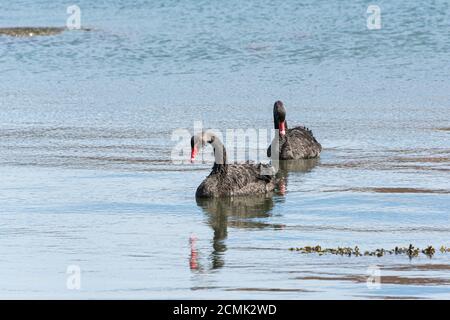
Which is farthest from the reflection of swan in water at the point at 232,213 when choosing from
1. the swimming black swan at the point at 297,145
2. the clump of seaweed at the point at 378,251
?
the swimming black swan at the point at 297,145

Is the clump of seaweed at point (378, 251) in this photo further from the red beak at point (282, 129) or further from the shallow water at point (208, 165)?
the red beak at point (282, 129)

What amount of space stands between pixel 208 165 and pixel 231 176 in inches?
72.5

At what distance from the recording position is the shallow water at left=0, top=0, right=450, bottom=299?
32.3ft

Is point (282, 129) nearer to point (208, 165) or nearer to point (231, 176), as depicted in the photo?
point (208, 165)

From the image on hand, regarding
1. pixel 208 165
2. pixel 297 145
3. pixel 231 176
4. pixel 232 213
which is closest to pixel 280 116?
pixel 297 145

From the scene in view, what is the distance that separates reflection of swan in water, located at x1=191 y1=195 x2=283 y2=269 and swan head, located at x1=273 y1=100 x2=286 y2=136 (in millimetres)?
3003

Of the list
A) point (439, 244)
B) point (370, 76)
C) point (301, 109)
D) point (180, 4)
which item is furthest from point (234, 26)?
point (439, 244)

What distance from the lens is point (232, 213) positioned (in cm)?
1309

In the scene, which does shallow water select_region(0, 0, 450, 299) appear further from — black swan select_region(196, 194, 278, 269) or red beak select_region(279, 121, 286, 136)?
red beak select_region(279, 121, 286, 136)

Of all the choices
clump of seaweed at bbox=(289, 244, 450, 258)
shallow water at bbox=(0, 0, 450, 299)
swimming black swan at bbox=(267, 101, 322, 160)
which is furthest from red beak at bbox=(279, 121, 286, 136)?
clump of seaweed at bbox=(289, 244, 450, 258)

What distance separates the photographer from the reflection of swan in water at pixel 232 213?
462 inches

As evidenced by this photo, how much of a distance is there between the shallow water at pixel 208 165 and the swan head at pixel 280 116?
767 millimetres
